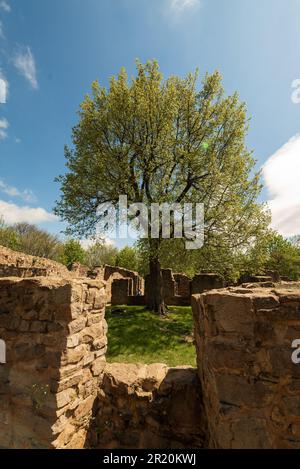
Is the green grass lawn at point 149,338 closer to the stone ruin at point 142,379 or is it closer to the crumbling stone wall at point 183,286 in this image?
the stone ruin at point 142,379

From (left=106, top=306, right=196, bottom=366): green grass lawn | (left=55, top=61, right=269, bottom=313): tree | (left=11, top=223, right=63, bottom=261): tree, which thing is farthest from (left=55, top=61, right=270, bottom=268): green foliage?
(left=11, top=223, right=63, bottom=261): tree

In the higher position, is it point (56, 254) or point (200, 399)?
point (56, 254)

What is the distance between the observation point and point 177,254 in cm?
1308

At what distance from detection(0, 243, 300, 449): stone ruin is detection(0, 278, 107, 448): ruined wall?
14mm

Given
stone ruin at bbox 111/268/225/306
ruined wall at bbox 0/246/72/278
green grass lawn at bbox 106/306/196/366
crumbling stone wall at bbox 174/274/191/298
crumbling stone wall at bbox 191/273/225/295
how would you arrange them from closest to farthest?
green grass lawn at bbox 106/306/196/366 → ruined wall at bbox 0/246/72/278 → stone ruin at bbox 111/268/225/306 → crumbling stone wall at bbox 191/273/225/295 → crumbling stone wall at bbox 174/274/191/298

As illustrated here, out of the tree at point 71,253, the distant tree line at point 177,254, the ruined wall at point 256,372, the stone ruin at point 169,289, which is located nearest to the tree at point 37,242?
the distant tree line at point 177,254

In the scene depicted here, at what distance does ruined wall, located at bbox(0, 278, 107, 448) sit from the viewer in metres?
3.33

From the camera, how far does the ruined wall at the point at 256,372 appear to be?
2598 mm

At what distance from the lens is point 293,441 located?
2.57 metres

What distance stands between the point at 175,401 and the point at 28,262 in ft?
37.1

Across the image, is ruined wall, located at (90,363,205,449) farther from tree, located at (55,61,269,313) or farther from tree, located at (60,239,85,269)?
tree, located at (60,239,85,269)

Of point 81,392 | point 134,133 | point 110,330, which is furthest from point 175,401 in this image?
point 134,133
